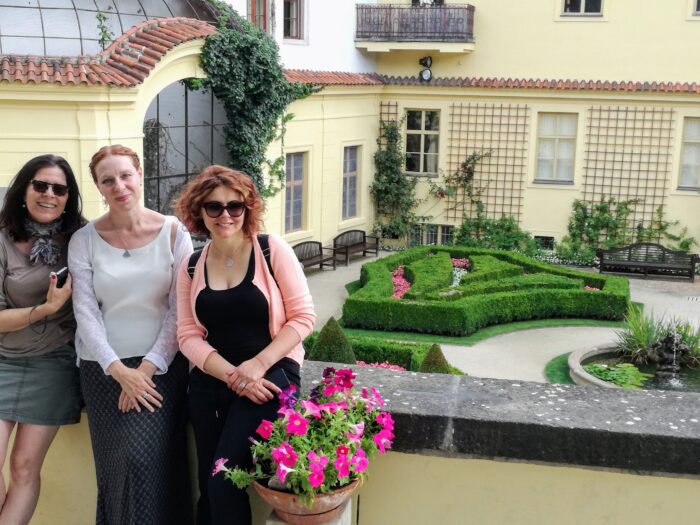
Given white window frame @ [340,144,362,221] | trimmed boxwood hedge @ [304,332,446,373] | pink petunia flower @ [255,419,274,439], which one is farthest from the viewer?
white window frame @ [340,144,362,221]

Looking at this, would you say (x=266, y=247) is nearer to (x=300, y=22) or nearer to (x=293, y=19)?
(x=293, y=19)

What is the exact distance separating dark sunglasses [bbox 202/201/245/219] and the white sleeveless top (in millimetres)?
337

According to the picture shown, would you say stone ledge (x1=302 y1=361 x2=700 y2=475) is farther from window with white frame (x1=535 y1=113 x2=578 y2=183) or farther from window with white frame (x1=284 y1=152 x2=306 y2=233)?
window with white frame (x1=535 y1=113 x2=578 y2=183)

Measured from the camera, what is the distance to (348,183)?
21.0 m

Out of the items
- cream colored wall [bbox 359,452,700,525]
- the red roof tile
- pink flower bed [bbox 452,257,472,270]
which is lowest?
pink flower bed [bbox 452,257,472,270]

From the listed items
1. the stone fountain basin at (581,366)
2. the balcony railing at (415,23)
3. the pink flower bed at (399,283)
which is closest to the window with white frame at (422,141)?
the balcony railing at (415,23)

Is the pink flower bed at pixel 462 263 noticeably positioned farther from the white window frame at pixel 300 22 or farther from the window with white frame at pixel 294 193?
the white window frame at pixel 300 22

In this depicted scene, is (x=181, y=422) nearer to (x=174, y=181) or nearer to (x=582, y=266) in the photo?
(x=174, y=181)

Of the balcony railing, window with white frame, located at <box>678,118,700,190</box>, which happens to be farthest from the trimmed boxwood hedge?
window with white frame, located at <box>678,118,700,190</box>

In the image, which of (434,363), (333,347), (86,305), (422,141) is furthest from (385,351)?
(422,141)

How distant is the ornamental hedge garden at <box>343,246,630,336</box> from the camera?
1390cm

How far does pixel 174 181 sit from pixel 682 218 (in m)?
11.4

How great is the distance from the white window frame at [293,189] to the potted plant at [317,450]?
15.8 meters

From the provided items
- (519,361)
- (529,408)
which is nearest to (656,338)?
(519,361)
